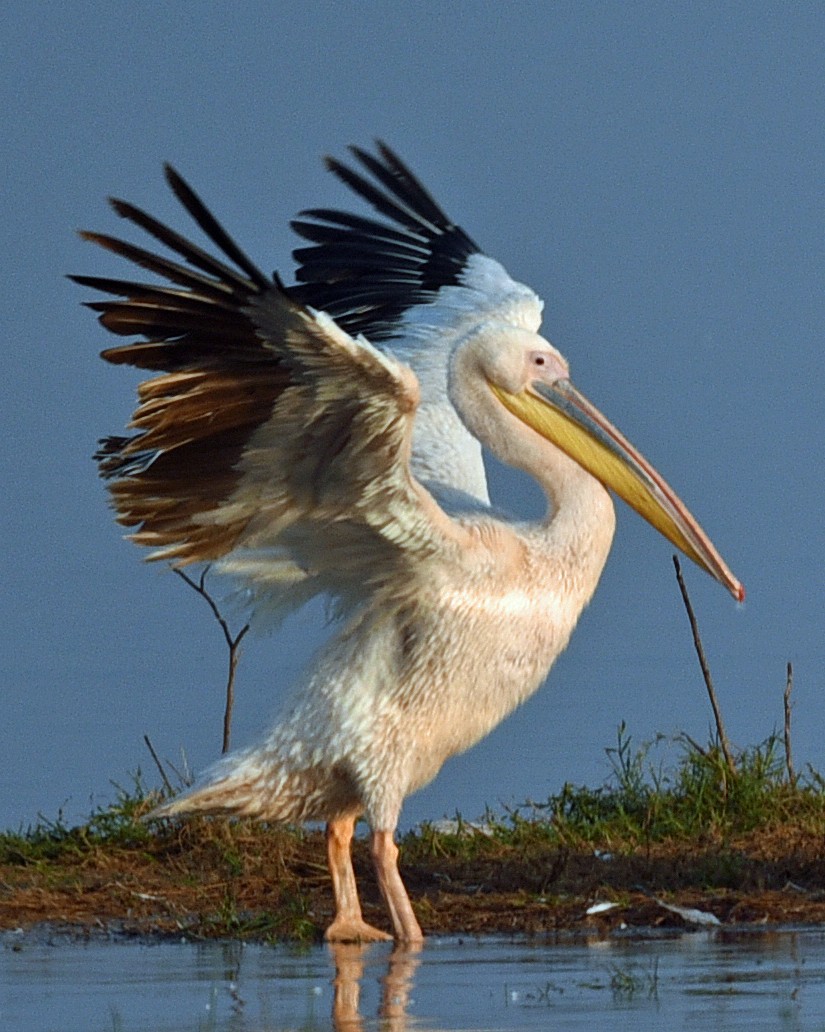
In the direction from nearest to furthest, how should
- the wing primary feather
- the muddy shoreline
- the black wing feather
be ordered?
the wing primary feather, the muddy shoreline, the black wing feather

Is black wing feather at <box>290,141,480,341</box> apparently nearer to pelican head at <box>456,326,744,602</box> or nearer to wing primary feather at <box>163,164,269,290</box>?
pelican head at <box>456,326,744,602</box>

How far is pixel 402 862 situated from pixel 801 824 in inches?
60.1

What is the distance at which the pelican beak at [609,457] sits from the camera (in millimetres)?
7902

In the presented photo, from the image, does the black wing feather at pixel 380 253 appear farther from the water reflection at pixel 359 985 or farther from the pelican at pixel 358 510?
the water reflection at pixel 359 985

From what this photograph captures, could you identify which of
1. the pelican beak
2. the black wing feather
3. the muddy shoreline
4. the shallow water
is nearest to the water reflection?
the shallow water

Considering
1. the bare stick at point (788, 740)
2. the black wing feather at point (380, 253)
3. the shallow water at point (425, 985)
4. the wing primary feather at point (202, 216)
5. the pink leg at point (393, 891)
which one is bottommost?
the shallow water at point (425, 985)

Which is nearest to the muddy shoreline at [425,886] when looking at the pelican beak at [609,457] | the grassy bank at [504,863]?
the grassy bank at [504,863]

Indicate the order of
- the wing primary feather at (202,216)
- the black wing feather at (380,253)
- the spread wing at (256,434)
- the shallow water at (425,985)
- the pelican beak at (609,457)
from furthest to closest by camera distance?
the black wing feather at (380,253)
the pelican beak at (609,457)
the spread wing at (256,434)
the wing primary feather at (202,216)
the shallow water at (425,985)

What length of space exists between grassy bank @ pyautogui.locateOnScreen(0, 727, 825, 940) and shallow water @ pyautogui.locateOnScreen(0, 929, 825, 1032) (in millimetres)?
353

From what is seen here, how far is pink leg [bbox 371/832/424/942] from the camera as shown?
22.8 ft

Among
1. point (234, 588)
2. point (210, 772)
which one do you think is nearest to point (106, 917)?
point (210, 772)

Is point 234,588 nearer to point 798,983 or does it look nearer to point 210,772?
point 210,772

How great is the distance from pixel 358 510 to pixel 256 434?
466 millimetres

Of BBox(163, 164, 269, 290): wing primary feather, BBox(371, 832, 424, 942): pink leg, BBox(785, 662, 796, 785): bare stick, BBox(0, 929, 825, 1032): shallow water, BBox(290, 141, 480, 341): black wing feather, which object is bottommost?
BBox(0, 929, 825, 1032): shallow water
